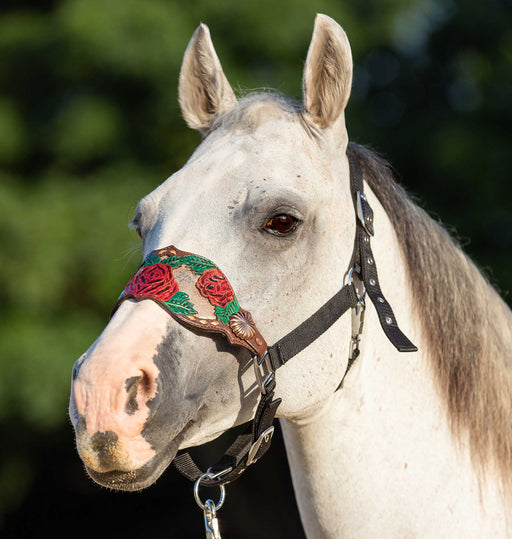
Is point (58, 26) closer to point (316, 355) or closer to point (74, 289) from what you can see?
Result: point (74, 289)

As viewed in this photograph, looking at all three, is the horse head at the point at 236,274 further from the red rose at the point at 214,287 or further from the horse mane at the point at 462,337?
the horse mane at the point at 462,337

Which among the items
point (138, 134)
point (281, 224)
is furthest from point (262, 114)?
point (138, 134)

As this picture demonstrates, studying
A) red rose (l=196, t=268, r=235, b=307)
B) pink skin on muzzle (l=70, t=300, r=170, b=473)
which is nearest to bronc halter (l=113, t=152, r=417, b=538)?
red rose (l=196, t=268, r=235, b=307)

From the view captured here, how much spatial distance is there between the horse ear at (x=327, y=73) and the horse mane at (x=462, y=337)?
333 mm

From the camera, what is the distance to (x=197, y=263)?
177 centimetres

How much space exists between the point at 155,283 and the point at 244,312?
9.8 inches

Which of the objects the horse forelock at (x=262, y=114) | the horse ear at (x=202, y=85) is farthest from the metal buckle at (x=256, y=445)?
the horse ear at (x=202, y=85)

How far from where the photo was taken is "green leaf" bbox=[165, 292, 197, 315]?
5.64ft

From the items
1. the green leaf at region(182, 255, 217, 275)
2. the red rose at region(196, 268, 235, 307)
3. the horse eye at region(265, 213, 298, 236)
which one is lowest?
the red rose at region(196, 268, 235, 307)

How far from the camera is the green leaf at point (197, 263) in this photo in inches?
69.2

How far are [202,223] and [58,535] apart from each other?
8.51 meters

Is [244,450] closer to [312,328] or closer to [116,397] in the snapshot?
[312,328]

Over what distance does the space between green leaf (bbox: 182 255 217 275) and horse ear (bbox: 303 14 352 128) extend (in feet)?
2.02

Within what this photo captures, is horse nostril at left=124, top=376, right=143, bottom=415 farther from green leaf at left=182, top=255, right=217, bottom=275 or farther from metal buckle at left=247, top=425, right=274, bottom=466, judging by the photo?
metal buckle at left=247, top=425, right=274, bottom=466
